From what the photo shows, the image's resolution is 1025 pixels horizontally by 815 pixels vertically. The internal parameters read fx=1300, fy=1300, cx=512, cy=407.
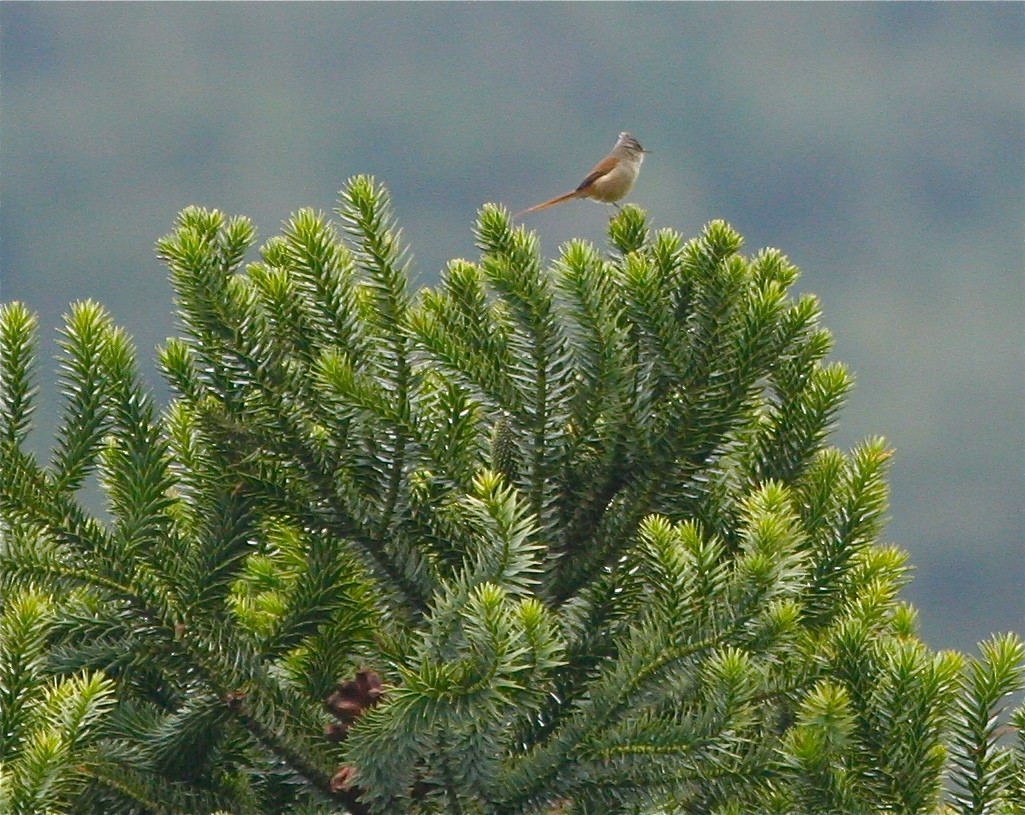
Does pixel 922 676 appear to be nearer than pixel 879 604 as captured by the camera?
Yes

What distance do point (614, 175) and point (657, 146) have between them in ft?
573

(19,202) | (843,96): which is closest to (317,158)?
(19,202)

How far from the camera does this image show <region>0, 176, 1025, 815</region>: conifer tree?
9.18ft

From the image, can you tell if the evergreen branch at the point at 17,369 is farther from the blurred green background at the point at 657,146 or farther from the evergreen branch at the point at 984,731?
the blurred green background at the point at 657,146

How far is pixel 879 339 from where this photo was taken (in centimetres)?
14262

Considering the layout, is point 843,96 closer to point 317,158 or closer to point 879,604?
point 317,158

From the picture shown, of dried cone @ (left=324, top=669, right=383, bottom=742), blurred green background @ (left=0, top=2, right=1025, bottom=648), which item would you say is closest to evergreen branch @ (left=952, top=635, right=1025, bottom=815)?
dried cone @ (left=324, top=669, right=383, bottom=742)

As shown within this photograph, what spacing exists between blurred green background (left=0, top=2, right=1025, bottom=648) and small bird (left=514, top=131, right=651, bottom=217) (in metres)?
124

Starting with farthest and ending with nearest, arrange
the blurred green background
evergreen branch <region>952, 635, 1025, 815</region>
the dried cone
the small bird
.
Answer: the blurred green background, the small bird, the dried cone, evergreen branch <region>952, 635, 1025, 815</region>

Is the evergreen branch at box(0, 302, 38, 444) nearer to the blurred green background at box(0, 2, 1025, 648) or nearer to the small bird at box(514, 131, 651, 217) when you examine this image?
the small bird at box(514, 131, 651, 217)

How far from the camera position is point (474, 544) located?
10.6 feet

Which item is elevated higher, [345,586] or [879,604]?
[879,604]

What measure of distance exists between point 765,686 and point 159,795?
145cm

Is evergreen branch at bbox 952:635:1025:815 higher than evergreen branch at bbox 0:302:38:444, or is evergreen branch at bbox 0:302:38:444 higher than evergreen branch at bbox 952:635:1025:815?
evergreen branch at bbox 0:302:38:444
